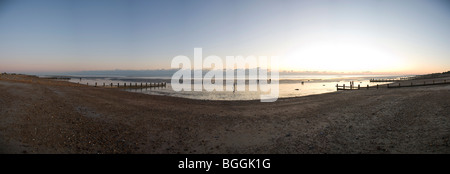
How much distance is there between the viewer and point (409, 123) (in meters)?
11.1

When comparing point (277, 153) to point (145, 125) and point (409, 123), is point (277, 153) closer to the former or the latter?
point (145, 125)

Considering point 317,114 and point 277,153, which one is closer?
point 277,153

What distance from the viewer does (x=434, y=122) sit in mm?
10523

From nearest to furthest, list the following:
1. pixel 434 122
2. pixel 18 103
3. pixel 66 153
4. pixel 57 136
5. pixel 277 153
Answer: pixel 66 153, pixel 277 153, pixel 57 136, pixel 434 122, pixel 18 103

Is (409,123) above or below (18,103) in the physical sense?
below

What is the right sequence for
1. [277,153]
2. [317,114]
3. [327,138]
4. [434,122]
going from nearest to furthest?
[277,153] < [327,138] < [434,122] < [317,114]

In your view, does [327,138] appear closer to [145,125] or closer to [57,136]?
[145,125]
